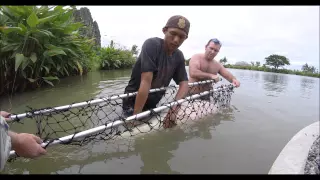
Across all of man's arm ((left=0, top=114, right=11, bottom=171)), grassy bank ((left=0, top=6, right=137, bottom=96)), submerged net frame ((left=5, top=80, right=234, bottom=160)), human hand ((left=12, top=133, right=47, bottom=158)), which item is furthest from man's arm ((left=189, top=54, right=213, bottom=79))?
man's arm ((left=0, top=114, right=11, bottom=171))

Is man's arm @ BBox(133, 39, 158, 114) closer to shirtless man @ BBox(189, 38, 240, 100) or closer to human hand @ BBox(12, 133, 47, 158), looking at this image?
human hand @ BBox(12, 133, 47, 158)

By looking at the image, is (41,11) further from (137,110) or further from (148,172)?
(148,172)

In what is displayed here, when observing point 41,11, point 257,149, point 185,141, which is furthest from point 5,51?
point 257,149

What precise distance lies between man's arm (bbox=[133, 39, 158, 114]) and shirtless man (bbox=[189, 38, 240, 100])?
1.76 metres

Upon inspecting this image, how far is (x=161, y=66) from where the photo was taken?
3.02 meters

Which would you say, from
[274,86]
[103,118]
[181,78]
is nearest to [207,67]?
[181,78]

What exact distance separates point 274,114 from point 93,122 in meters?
3.13

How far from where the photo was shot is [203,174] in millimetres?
1801

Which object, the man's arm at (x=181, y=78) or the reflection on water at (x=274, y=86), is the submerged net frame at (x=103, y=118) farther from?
the reflection on water at (x=274, y=86)

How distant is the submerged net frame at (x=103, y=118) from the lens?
2129mm

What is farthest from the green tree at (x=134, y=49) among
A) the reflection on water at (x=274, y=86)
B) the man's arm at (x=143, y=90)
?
the man's arm at (x=143, y=90)

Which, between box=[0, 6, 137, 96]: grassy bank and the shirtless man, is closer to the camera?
box=[0, 6, 137, 96]: grassy bank

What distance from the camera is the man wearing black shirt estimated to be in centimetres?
271

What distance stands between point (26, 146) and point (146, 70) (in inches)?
60.9
